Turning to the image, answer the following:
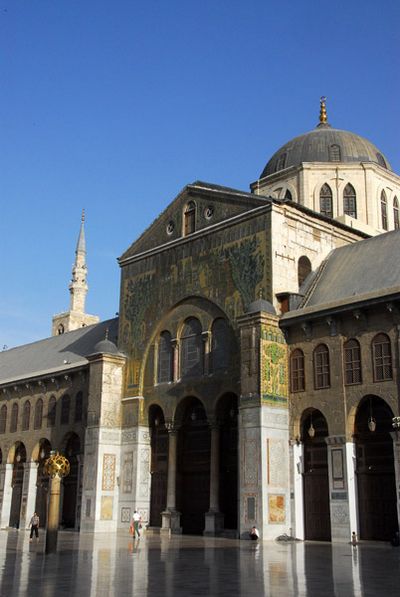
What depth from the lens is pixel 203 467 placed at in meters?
33.7

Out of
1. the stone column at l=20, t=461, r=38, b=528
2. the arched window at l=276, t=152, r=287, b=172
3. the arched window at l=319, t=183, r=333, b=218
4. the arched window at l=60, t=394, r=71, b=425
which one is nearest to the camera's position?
the arched window at l=319, t=183, r=333, b=218

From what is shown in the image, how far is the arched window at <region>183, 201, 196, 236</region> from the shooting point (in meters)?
36.3

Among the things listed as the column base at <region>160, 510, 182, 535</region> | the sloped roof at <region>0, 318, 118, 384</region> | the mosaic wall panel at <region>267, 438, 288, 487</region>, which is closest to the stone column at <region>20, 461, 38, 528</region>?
the sloped roof at <region>0, 318, 118, 384</region>

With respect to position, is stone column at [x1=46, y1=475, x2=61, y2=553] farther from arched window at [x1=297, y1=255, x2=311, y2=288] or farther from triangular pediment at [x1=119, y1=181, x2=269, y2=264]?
triangular pediment at [x1=119, y1=181, x2=269, y2=264]

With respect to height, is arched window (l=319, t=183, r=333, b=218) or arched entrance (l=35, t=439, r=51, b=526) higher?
arched window (l=319, t=183, r=333, b=218)

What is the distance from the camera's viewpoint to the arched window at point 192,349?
3375 cm

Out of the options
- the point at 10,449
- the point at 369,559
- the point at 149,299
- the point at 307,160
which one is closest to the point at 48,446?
the point at 10,449

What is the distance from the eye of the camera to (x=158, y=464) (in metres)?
35.9

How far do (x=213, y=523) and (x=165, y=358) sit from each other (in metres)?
8.47

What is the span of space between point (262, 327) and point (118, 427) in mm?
11406

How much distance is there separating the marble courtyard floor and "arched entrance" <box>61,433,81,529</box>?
1383cm

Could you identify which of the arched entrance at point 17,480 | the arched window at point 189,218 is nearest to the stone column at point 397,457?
the arched window at point 189,218

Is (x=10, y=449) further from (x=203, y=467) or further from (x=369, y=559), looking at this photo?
(x=369, y=559)

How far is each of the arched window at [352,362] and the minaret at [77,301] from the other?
47.6 metres
